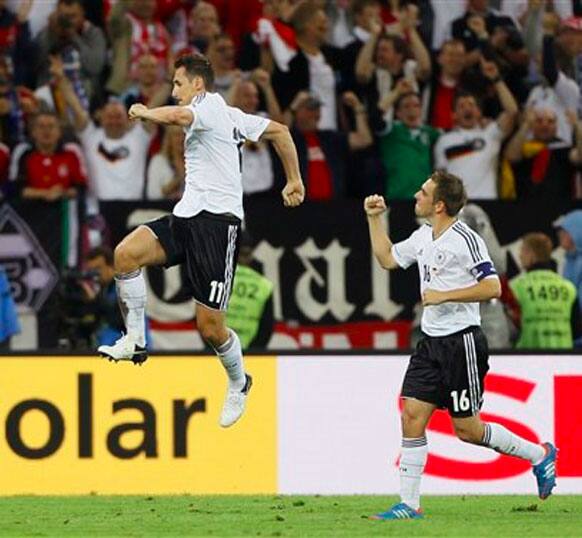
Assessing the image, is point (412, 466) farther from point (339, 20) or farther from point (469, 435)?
point (339, 20)

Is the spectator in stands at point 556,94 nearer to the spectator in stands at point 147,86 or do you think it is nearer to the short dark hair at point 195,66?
the spectator in stands at point 147,86

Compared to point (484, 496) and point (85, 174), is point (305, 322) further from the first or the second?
point (484, 496)

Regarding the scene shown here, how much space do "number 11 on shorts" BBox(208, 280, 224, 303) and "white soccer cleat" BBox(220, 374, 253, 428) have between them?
0.80 meters

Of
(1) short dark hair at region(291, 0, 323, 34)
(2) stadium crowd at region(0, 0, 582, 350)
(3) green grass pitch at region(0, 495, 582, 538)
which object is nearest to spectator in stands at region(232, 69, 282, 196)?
(2) stadium crowd at region(0, 0, 582, 350)

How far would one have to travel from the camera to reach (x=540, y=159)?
1898 cm

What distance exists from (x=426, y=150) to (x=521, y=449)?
6237 millimetres

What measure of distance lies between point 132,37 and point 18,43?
1.06m

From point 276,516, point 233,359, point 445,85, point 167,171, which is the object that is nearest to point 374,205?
point 233,359

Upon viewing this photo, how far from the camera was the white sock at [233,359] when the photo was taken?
1288 centimetres

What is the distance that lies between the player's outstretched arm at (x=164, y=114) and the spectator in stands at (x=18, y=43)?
6951 mm

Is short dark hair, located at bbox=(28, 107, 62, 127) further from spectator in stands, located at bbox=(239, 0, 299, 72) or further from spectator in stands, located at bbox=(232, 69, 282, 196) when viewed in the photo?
spectator in stands, located at bbox=(239, 0, 299, 72)

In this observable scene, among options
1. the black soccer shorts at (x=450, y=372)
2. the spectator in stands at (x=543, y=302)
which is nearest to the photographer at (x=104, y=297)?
the spectator in stands at (x=543, y=302)

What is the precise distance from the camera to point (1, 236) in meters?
17.8

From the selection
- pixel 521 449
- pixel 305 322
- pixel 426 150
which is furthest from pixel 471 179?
pixel 521 449
